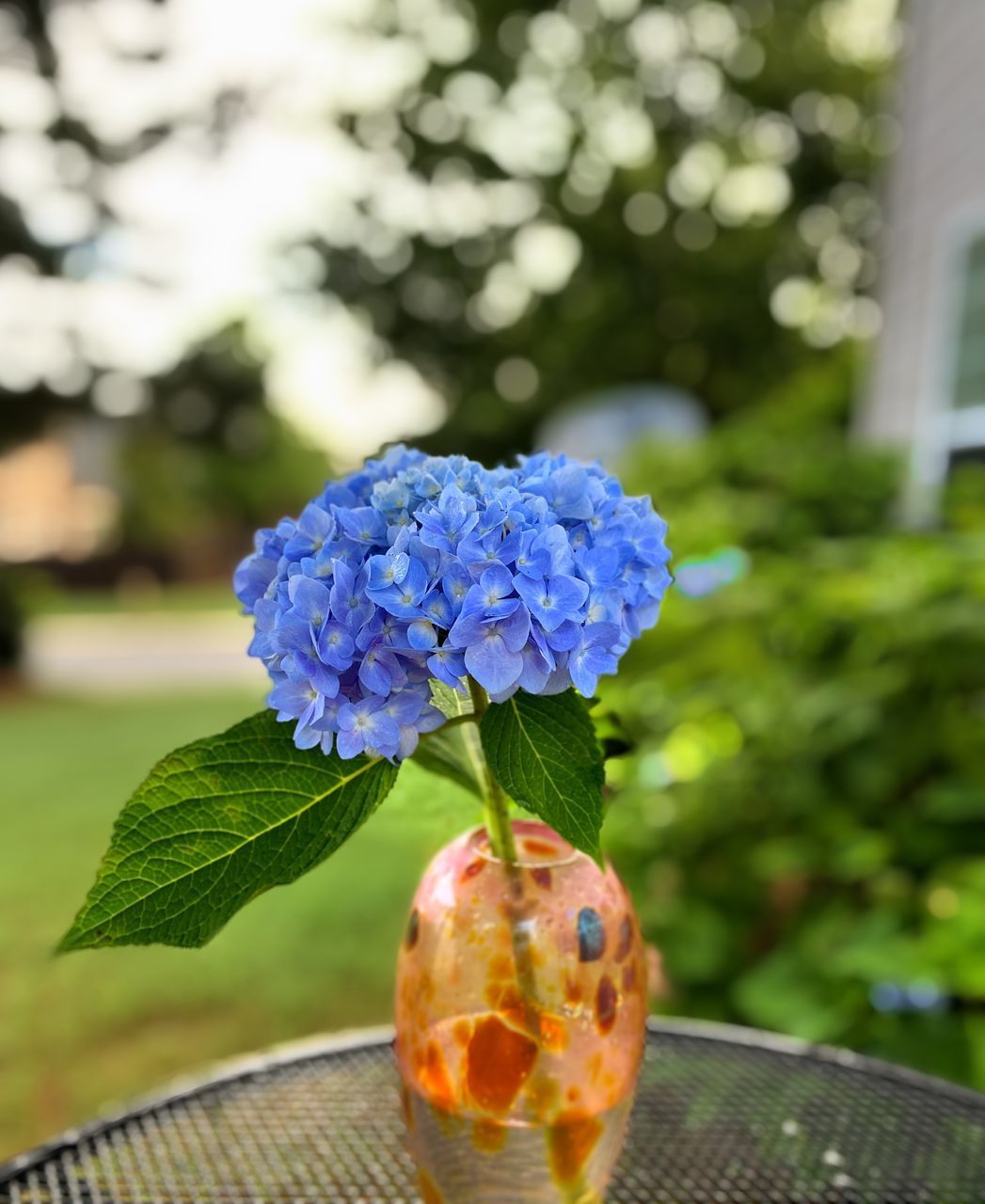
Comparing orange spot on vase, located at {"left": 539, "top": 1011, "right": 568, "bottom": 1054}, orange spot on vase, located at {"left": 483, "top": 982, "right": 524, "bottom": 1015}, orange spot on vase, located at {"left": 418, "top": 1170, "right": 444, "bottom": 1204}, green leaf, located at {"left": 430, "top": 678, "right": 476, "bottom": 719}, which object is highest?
green leaf, located at {"left": 430, "top": 678, "right": 476, "bottom": 719}

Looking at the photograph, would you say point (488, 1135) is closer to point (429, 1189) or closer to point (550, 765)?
point (429, 1189)

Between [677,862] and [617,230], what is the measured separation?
41.3 ft

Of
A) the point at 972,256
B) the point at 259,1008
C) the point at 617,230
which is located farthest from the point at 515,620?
the point at 617,230

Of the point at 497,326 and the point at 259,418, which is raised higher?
the point at 497,326

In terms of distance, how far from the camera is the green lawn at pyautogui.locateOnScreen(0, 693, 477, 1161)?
2.45m

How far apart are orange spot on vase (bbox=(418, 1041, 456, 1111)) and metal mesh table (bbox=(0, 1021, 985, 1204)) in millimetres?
298

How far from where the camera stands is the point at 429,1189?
75 centimetres

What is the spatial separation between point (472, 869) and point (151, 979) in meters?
2.59

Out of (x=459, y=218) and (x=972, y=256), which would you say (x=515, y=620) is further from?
(x=459, y=218)

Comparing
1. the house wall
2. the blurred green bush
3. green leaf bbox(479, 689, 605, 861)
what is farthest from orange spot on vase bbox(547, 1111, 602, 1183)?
the house wall

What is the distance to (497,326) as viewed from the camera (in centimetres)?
1433

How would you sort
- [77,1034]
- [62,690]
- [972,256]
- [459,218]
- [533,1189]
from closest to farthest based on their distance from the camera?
[533,1189]
[77,1034]
[972,256]
[62,690]
[459,218]

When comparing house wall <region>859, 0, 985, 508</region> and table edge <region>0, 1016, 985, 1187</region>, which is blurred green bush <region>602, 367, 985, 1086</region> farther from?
house wall <region>859, 0, 985, 508</region>

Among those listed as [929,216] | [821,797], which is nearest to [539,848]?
[821,797]
